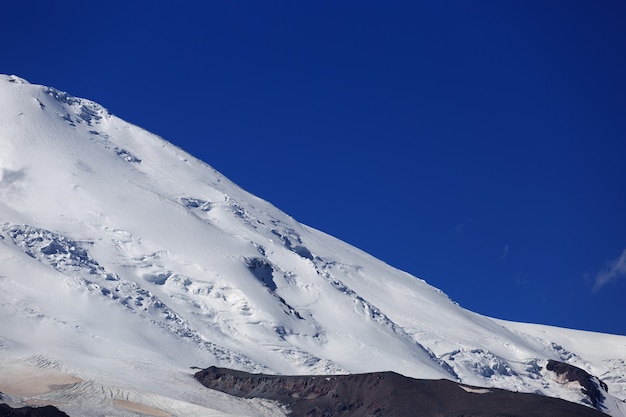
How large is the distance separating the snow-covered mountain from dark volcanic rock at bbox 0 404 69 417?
15.0 feet

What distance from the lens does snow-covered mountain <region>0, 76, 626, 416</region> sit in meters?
84.3

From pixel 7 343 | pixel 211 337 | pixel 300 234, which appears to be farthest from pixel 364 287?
pixel 7 343

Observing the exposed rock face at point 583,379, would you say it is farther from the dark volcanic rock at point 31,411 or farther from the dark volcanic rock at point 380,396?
the dark volcanic rock at point 31,411

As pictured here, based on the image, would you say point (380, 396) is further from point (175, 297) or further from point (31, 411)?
point (175, 297)

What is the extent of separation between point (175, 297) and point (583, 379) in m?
51.5

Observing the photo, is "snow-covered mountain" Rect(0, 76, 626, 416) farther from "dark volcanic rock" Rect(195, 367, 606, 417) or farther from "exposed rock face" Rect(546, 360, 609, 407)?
"dark volcanic rock" Rect(195, 367, 606, 417)

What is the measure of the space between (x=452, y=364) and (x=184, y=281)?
33.0m

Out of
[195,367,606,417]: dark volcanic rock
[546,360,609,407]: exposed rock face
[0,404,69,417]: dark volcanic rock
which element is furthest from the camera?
[546,360,609,407]: exposed rock face

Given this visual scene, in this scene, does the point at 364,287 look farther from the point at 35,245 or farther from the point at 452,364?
the point at 35,245

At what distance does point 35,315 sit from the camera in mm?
90938

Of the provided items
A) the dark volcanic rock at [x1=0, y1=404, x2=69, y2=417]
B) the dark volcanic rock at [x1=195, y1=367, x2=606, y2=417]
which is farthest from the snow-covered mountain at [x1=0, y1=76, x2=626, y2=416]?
the dark volcanic rock at [x1=0, y1=404, x2=69, y2=417]

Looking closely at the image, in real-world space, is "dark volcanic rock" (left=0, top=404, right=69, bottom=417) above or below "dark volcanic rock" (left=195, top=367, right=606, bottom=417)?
below

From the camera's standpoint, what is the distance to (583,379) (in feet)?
423

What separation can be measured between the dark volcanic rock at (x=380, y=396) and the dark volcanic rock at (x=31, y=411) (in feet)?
70.9
